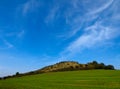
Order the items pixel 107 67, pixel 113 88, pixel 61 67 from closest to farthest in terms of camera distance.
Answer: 1. pixel 113 88
2. pixel 107 67
3. pixel 61 67

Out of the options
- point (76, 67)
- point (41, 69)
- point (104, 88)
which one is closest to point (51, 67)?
point (41, 69)

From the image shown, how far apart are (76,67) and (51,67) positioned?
1567cm

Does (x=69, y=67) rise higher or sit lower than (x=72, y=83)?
A: higher

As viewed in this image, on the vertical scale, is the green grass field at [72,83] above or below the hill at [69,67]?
below

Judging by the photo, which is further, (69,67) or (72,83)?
(69,67)

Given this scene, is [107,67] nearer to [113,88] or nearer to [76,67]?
[76,67]

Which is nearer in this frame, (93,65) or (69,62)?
(93,65)

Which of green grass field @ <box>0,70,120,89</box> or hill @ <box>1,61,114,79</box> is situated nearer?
green grass field @ <box>0,70,120,89</box>

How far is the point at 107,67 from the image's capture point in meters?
125

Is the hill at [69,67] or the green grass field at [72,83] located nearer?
the green grass field at [72,83]

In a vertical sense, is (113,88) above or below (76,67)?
below

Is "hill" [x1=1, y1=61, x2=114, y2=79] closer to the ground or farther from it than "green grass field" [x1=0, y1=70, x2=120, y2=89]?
farther from it

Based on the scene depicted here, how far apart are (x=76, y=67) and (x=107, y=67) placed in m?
15.8

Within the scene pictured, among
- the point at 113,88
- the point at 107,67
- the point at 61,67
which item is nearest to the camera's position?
the point at 113,88
